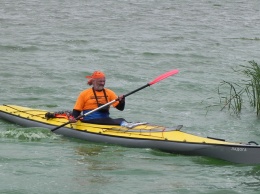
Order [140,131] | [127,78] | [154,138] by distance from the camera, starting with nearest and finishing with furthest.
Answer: [154,138], [140,131], [127,78]

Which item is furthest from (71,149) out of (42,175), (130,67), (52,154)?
(130,67)

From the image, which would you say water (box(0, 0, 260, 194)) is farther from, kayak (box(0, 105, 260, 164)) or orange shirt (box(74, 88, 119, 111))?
orange shirt (box(74, 88, 119, 111))

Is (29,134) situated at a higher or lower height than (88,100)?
lower

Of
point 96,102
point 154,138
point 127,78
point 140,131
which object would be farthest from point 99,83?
point 127,78

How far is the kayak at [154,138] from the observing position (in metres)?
10.2

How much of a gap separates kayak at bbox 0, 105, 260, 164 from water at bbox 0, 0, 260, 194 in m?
0.11

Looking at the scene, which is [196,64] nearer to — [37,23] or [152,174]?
[37,23]

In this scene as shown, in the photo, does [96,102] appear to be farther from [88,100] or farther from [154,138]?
[154,138]

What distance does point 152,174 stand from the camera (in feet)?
32.5

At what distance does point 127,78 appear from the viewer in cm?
1778

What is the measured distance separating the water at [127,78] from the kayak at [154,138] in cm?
11

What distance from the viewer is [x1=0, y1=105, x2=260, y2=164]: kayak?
10219 mm

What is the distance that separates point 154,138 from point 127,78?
6.87 meters

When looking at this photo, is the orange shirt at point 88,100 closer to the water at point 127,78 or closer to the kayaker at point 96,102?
the kayaker at point 96,102
